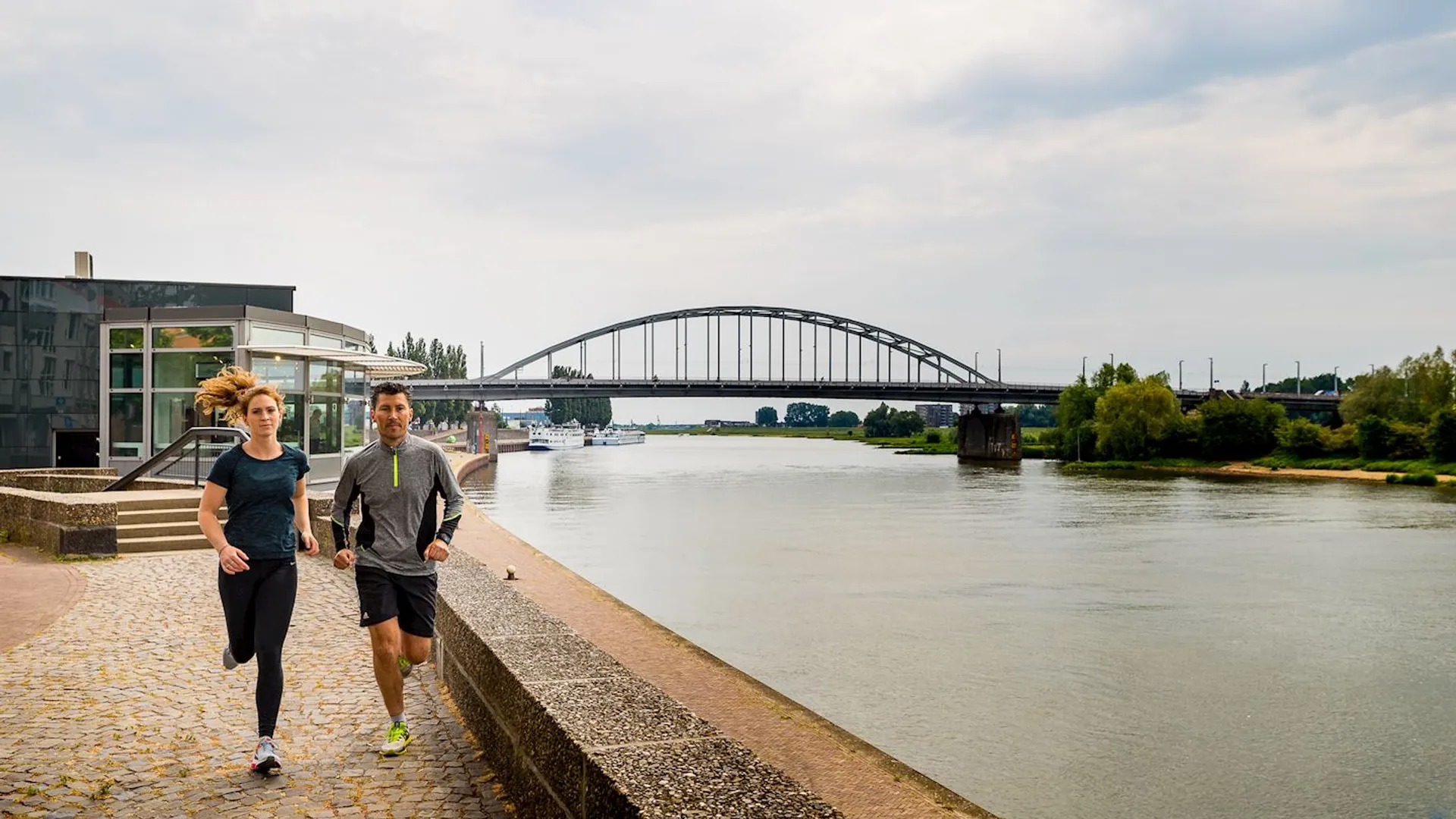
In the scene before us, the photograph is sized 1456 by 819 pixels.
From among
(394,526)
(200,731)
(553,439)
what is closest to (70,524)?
(200,731)

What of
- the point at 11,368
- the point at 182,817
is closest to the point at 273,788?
the point at 182,817

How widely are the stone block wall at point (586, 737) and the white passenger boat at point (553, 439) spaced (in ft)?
381

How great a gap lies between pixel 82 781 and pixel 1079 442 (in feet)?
295

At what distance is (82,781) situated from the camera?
5.00 metres

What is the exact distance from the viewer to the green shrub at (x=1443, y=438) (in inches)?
2534

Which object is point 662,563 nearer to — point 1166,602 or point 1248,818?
point 1166,602

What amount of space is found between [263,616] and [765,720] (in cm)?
483

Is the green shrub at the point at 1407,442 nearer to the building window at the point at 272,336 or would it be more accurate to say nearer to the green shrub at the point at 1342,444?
the green shrub at the point at 1342,444

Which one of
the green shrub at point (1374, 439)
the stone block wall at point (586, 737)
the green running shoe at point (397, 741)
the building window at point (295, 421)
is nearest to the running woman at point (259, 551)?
the green running shoe at point (397, 741)

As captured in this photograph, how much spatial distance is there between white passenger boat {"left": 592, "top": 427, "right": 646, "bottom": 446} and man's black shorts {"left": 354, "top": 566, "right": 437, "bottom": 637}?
148m

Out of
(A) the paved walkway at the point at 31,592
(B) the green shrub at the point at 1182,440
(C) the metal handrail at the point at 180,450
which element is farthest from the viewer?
(B) the green shrub at the point at 1182,440

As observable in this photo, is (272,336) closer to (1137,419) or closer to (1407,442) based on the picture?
(1407,442)

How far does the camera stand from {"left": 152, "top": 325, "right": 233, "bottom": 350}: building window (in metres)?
19.1

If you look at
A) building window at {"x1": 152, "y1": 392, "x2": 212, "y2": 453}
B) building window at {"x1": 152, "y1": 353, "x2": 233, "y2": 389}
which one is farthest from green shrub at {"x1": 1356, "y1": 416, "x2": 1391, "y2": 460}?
building window at {"x1": 152, "y1": 392, "x2": 212, "y2": 453}
